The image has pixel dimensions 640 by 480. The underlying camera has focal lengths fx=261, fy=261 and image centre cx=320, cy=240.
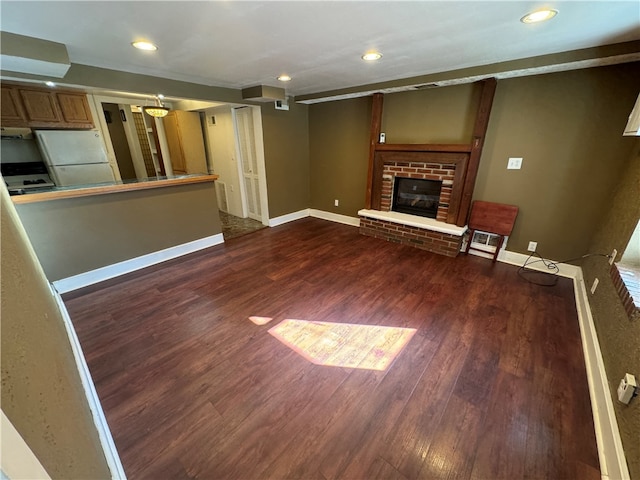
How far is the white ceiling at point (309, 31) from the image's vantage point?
1537mm

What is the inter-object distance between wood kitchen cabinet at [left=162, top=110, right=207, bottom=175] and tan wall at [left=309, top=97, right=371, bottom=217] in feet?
7.22

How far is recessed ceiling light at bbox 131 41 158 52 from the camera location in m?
2.04

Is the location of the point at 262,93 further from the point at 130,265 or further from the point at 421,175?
the point at 130,265

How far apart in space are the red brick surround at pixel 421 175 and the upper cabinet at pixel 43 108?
465cm

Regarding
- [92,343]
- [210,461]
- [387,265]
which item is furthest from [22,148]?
[387,265]

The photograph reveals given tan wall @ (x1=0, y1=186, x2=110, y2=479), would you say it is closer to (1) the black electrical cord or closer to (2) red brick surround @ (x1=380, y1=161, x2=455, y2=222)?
(1) the black electrical cord

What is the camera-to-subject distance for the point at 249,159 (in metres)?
4.67

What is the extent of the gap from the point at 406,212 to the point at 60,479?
420 centimetres

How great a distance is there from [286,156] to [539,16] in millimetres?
3681

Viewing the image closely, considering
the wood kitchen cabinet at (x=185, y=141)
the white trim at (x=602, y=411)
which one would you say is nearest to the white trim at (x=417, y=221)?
the white trim at (x=602, y=411)

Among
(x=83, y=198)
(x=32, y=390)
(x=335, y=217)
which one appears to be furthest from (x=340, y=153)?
(x=32, y=390)

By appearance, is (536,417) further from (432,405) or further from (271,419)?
(271,419)

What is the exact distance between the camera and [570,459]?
1342 millimetres

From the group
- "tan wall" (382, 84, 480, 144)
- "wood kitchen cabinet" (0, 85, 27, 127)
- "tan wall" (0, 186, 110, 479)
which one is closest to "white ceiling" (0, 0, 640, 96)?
"tan wall" (382, 84, 480, 144)
